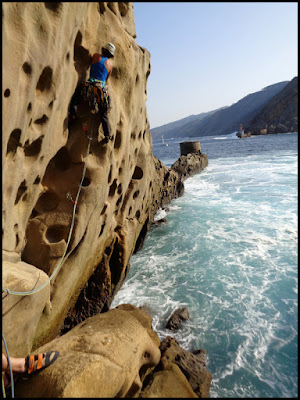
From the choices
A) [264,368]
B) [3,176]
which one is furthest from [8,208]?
[264,368]

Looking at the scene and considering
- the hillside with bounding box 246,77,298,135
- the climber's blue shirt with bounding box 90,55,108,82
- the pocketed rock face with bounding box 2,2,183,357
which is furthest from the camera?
the hillside with bounding box 246,77,298,135

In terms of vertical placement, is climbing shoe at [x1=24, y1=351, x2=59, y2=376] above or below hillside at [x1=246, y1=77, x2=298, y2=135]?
below

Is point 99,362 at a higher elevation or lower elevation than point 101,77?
lower

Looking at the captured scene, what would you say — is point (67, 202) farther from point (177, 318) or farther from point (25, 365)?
point (177, 318)

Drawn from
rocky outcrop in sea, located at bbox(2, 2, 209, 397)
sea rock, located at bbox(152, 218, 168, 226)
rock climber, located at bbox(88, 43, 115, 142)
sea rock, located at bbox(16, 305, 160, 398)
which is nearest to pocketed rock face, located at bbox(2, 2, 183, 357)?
rocky outcrop in sea, located at bbox(2, 2, 209, 397)

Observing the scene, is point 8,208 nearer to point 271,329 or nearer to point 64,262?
point 64,262

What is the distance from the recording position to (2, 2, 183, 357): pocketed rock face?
11.0 feet

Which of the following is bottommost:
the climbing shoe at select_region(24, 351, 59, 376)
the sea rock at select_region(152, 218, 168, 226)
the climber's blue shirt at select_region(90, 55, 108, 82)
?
the sea rock at select_region(152, 218, 168, 226)

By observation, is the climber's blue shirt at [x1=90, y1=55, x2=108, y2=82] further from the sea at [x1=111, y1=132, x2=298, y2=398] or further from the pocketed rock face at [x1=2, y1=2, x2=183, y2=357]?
the sea at [x1=111, y1=132, x2=298, y2=398]

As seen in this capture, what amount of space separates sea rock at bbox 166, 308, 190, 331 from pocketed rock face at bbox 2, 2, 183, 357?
1.67m

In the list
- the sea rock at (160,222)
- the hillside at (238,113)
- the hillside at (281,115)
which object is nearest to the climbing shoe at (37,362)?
the sea rock at (160,222)

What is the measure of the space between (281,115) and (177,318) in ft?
340

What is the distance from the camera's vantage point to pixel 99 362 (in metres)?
3.10

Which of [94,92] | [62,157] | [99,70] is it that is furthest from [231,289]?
[99,70]
